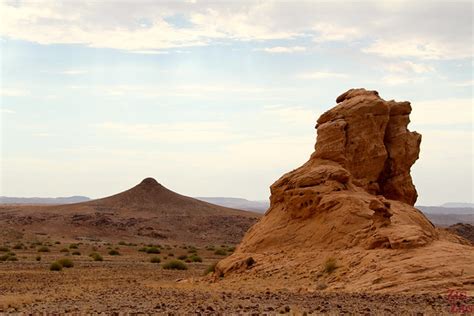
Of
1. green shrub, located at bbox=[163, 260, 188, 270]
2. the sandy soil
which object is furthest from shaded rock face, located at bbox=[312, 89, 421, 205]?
green shrub, located at bbox=[163, 260, 188, 270]

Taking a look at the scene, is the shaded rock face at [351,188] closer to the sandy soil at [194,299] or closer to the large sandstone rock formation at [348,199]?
the large sandstone rock formation at [348,199]

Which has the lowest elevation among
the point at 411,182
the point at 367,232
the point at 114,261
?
the point at 114,261

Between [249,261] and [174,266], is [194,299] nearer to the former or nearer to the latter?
[249,261]

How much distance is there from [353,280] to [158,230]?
62.2 meters

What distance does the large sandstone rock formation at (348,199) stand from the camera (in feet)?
72.7

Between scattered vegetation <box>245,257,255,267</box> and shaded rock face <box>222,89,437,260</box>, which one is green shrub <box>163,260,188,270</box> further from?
scattered vegetation <box>245,257,255,267</box>

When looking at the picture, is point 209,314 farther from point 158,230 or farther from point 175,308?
point 158,230

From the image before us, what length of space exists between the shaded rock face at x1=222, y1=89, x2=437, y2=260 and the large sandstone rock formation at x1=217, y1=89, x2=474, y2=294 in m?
0.03

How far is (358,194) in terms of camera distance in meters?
25.0

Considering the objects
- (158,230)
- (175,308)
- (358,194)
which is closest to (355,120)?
(358,194)

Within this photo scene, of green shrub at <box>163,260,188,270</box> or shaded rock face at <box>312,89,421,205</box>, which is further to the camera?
green shrub at <box>163,260,188,270</box>

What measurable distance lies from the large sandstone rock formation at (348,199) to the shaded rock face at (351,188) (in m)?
0.03

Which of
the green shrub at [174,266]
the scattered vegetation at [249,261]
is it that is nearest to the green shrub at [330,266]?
the scattered vegetation at [249,261]

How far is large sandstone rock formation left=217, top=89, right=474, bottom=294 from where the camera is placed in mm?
22156
